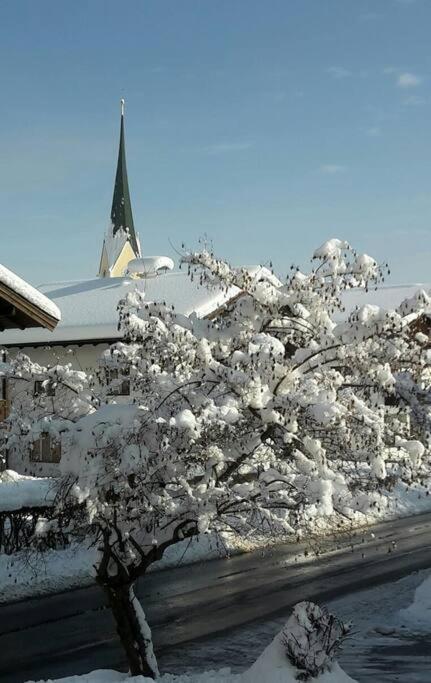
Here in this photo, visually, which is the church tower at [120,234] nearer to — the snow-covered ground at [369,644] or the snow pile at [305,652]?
the snow-covered ground at [369,644]

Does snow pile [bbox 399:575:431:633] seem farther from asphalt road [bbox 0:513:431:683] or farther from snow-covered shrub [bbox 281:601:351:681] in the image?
snow-covered shrub [bbox 281:601:351:681]

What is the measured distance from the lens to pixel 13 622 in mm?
14539

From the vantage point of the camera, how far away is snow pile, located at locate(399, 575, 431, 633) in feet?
44.3

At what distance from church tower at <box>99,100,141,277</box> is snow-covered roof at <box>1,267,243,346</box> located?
17.3 meters

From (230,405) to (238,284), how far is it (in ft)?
5.60

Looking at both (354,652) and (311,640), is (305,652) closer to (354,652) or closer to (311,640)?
Answer: (311,640)

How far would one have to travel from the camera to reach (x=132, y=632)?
949 centimetres

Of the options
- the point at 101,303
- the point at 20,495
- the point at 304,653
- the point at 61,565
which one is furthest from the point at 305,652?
the point at 101,303

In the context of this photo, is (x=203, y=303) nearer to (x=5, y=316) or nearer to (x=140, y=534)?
(x=5, y=316)

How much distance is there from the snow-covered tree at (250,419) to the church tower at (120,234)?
4336 centimetres

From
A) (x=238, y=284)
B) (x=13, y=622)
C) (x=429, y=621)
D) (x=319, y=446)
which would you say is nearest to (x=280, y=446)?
(x=319, y=446)

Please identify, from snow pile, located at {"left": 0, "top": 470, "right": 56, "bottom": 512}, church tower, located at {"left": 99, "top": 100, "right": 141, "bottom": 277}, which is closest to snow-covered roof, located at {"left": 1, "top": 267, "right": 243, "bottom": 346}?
snow pile, located at {"left": 0, "top": 470, "right": 56, "bottom": 512}

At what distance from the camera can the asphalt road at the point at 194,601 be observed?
40.1 feet

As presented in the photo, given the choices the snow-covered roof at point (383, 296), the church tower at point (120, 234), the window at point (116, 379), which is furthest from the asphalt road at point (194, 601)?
the church tower at point (120, 234)
